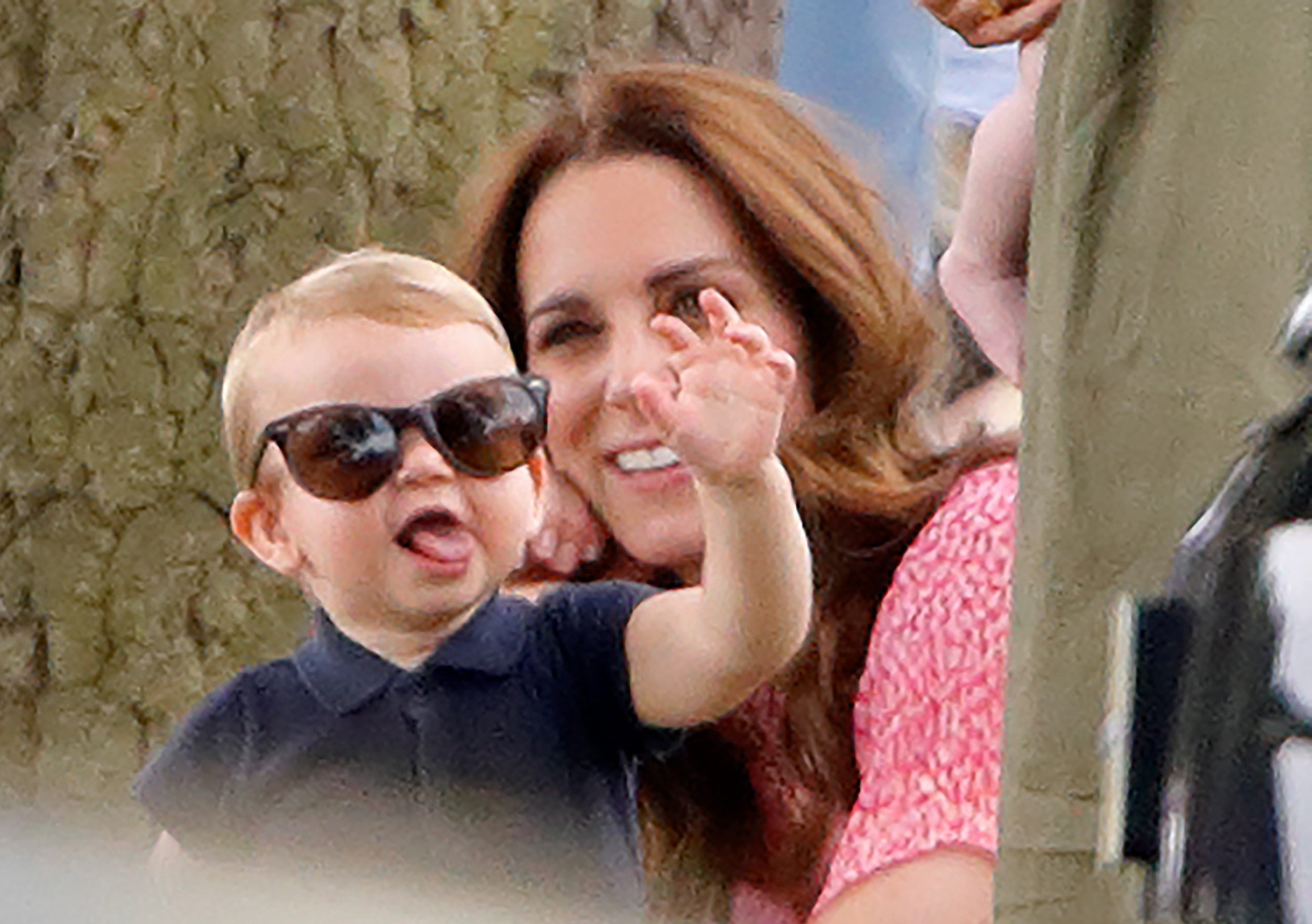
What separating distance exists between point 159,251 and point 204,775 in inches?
11.7

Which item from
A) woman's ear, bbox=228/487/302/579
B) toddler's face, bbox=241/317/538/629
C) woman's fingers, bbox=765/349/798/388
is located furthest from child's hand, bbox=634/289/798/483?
woman's ear, bbox=228/487/302/579

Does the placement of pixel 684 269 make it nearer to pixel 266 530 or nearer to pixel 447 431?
pixel 447 431

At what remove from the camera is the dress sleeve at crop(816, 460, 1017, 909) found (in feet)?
3.12

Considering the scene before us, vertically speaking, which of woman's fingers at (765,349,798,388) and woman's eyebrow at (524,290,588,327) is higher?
woman's fingers at (765,349,798,388)

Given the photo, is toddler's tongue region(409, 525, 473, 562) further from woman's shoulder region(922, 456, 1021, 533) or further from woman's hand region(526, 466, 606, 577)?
woman's shoulder region(922, 456, 1021, 533)

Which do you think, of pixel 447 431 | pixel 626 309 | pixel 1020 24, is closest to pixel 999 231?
pixel 1020 24

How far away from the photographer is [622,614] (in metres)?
1.05

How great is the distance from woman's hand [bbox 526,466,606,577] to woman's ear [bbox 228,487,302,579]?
5.3 inches

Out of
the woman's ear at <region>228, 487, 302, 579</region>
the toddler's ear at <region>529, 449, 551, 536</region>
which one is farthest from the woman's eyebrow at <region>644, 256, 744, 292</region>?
the woman's ear at <region>228, 487, 302, 579</region>

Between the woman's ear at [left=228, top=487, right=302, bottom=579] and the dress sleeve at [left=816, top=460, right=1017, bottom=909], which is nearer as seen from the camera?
the dress sleeve at [left=816, top=460, right=1017, bottom=909]

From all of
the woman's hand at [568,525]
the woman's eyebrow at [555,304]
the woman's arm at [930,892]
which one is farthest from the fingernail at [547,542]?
the woman's arm at [930,892]

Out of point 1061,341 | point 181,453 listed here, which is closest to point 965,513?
point 1061,341

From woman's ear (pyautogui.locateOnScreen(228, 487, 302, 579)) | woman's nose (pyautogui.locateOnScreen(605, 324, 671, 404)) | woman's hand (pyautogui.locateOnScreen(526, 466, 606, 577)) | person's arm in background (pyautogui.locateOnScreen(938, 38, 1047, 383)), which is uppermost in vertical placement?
person's arm in background (pyautogui.locateOnScreen(938, 38, 1047, 383))

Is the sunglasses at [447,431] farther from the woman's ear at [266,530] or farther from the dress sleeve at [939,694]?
the dress sleeve at [939,694]
